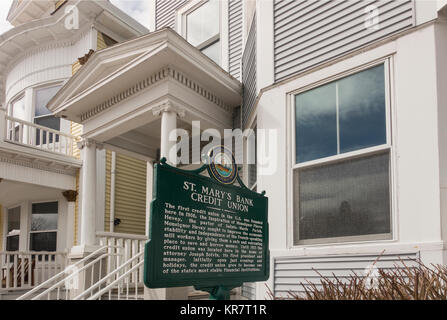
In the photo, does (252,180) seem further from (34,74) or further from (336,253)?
(34,74)

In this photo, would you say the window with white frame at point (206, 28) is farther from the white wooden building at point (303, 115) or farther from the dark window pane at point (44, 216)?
the dark window pane at point (44, 216)

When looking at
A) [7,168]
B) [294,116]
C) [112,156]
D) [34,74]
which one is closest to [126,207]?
[112,156]

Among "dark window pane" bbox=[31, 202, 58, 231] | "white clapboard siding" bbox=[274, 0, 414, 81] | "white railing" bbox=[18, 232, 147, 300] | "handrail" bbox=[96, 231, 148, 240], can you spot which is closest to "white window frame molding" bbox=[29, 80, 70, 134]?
"dark window pane" bbox=[31, 202, 58, 231]

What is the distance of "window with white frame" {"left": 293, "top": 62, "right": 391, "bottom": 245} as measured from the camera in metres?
5.31

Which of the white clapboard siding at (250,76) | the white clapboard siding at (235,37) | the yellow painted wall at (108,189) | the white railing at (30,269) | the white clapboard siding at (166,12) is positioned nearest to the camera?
the white clapboard siding at (250,76)

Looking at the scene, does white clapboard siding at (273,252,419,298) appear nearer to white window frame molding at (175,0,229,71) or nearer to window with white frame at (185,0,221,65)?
white window frame molding at (175,0,229,71)

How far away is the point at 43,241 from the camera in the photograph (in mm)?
14125

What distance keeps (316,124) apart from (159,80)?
3.06 metres

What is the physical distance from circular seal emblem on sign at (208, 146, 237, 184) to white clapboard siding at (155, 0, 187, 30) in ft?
29.8

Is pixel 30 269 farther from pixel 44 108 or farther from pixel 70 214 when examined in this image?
pixel 44 108

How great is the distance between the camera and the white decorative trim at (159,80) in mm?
7617

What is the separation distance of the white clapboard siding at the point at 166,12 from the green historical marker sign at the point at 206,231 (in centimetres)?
929

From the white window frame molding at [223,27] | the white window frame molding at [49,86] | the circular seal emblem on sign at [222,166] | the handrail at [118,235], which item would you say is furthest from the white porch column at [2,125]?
the circular seal emblem on sign at [222,166]
